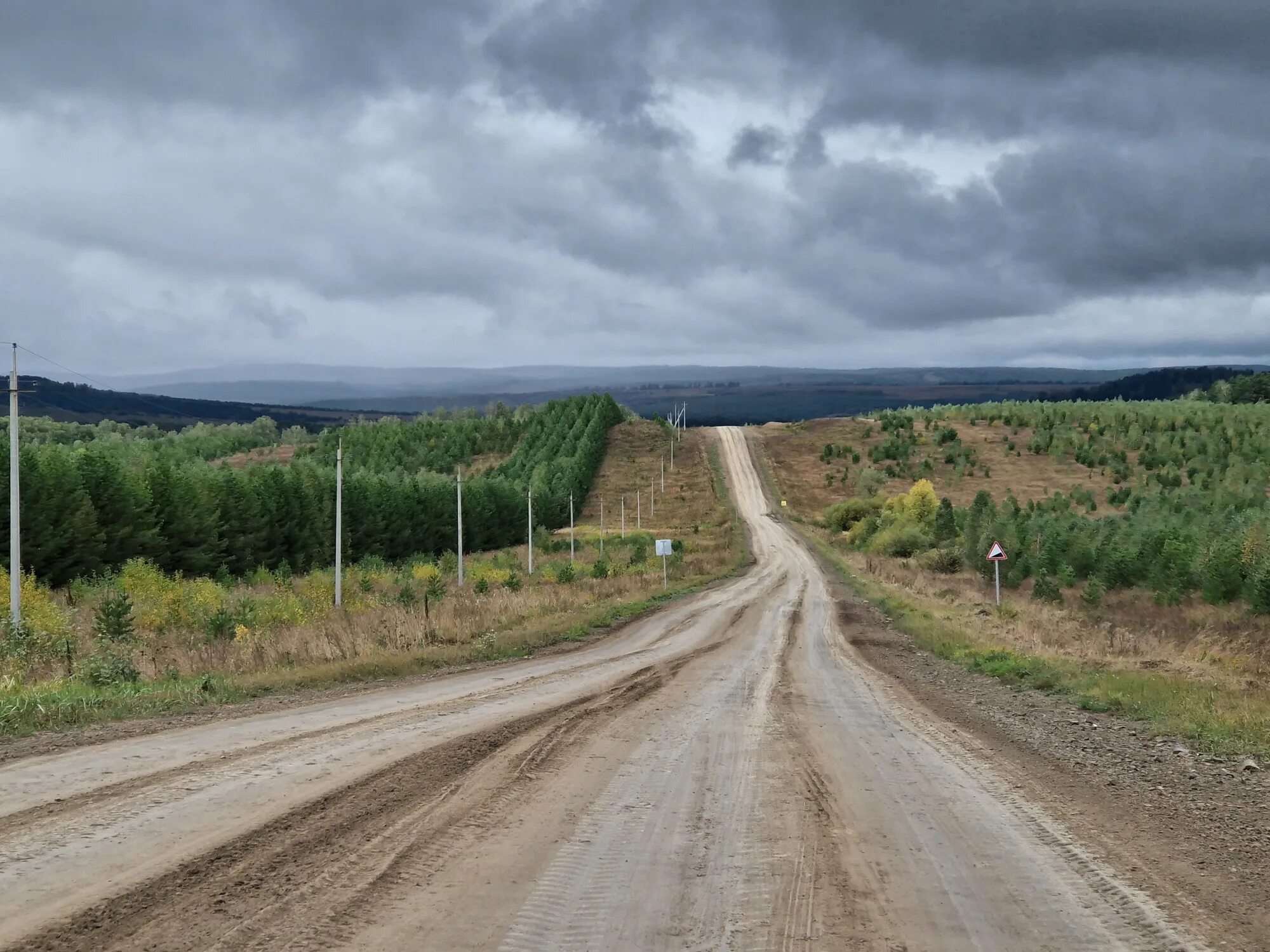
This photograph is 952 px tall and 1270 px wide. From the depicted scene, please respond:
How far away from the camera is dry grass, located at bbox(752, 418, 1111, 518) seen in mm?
98938

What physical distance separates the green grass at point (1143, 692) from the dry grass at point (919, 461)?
7238 cm

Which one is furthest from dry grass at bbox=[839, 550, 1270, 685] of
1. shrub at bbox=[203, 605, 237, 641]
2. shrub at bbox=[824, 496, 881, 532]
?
shrub at bbox=[824, 496, 881, 532]

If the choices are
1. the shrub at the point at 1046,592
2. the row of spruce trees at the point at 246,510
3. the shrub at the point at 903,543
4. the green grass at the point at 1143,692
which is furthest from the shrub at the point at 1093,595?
the row of spruce trees at the point at 246,510

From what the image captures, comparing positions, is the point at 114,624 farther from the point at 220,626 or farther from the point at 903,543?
the point at 903,543

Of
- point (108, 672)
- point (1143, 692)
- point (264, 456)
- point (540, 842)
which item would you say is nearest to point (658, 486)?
point (264, 456)

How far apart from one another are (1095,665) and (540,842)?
14.8 metres

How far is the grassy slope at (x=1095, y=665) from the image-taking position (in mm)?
13016

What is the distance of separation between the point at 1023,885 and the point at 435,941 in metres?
3.87

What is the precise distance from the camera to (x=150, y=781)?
8992 mm

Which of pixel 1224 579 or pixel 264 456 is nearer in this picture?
pixel 1224 579

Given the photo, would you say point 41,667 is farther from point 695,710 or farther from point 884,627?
point 884,627

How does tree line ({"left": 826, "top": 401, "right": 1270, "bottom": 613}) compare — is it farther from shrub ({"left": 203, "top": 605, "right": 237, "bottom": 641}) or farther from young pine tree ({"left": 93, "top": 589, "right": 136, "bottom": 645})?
young pine tree ({"left": 93, "top": 589, "right": 136, "bottom": 645})

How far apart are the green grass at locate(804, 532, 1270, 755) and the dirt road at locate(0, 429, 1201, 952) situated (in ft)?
9.47

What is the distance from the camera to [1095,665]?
761 inches
